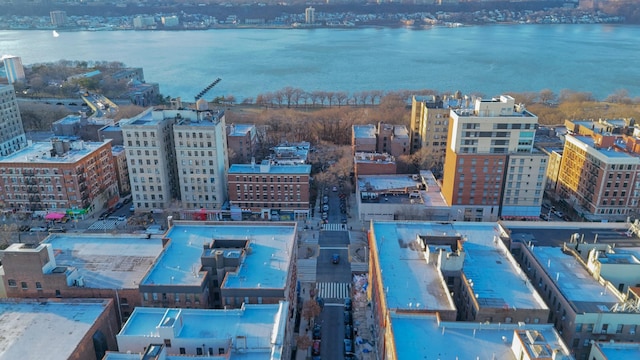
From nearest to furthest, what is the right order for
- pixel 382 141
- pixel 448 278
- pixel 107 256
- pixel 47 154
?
pixel 448 278, pixel 107 256, pixel 47 154, pixel 382 141

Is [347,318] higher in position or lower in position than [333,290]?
higher

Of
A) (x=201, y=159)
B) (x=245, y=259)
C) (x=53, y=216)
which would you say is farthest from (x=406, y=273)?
(x=53, y=216)

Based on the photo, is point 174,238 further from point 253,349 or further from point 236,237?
point 253,349

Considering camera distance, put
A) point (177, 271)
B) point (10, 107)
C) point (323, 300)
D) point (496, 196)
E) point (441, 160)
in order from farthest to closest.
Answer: point (10, 107) < point (441, 160) < point (496, 196) < point (323, 300) < point (177, 271)

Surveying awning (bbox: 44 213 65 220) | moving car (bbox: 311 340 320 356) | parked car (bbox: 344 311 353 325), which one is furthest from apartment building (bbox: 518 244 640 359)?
awning (bbox: 44 213 65 220)

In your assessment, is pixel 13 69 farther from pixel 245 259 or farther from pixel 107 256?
pixel 245 259

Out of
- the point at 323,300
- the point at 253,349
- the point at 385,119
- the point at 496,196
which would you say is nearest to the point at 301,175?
the point at 323,300
